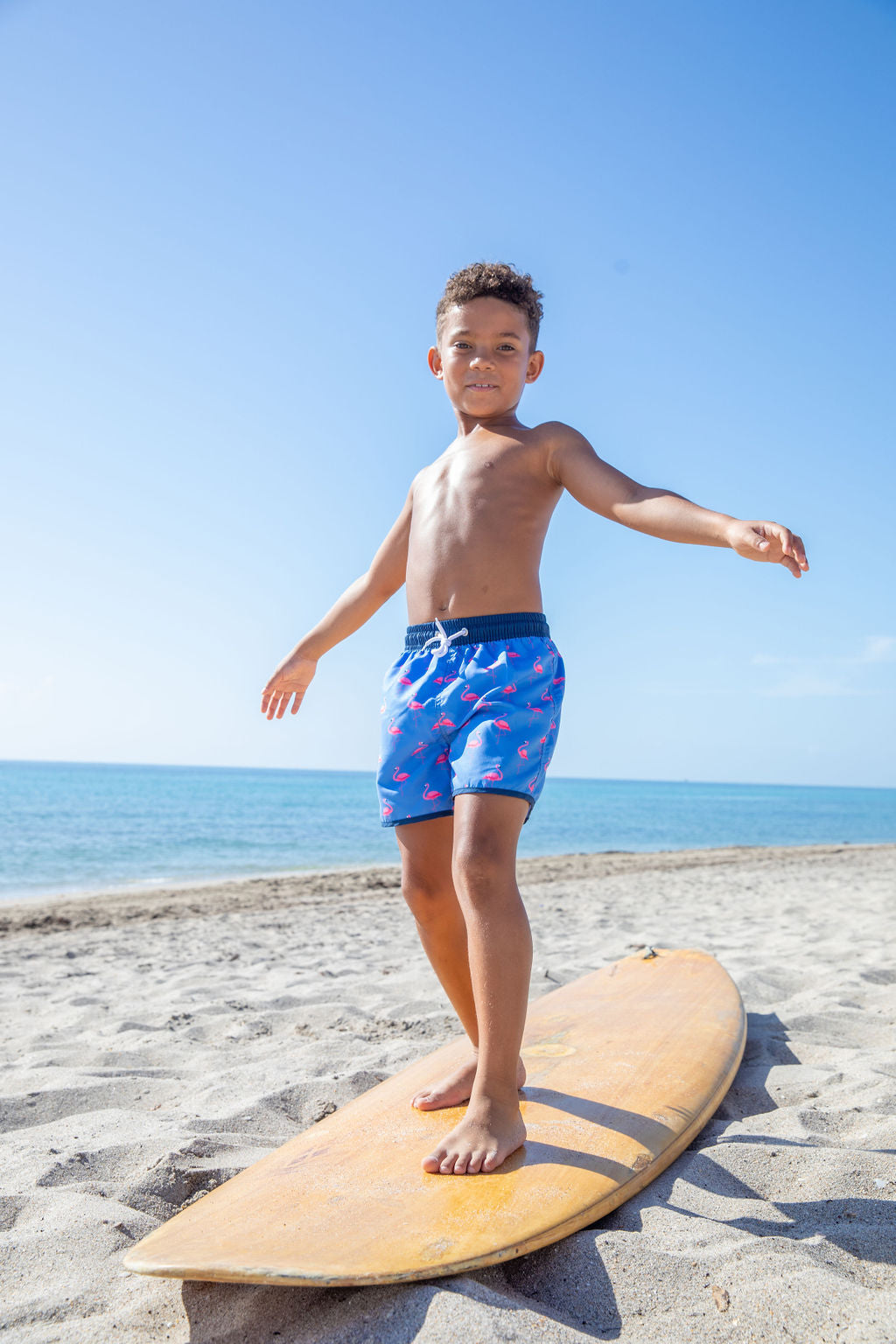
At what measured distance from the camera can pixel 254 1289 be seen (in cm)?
138

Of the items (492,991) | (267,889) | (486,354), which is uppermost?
(486,354)

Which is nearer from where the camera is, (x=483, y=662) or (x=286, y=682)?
(x=483, y=662)

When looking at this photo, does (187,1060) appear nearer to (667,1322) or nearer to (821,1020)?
(667,1322)

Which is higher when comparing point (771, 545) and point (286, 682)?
point (771, 545)

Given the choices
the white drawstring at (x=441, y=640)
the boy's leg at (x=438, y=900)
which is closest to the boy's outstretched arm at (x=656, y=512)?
the white drawstring at (x=441, y=640)

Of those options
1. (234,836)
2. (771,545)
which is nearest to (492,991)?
(771,545)

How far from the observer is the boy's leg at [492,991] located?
5.56 feet

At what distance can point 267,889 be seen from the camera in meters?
9.55

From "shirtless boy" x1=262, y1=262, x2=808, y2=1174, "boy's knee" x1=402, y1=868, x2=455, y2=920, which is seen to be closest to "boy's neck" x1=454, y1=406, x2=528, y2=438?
"shirtless boy" x1=262, y1=262, x2=808, y2=1174

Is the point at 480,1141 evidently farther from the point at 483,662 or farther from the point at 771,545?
the point at 771,545

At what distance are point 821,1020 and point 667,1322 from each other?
1.97 m

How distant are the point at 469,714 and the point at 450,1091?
0.89 metres

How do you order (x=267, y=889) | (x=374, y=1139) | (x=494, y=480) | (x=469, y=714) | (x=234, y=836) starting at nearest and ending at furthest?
(x=374, y=1139) → (x=469, y=714) → (x=494, y=480) → (x=267, y=889) → (x=234, y=836)

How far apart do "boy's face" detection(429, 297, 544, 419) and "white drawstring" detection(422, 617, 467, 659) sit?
640 millimetres
